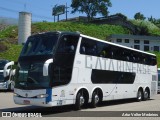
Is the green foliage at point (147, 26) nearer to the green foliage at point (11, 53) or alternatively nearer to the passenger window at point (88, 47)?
the green foliage at point (11, 53)

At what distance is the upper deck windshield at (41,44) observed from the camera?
16.1 metres

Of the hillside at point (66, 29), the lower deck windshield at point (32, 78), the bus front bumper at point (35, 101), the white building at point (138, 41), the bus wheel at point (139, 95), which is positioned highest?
the hillside at point (66, 29)

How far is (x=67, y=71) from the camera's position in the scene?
1661cm

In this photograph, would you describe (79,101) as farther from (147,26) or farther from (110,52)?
(147,26)

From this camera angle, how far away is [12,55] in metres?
52.5

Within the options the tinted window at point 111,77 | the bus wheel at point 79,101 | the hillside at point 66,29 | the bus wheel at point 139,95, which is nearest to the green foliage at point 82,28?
the hillside at point 66,29

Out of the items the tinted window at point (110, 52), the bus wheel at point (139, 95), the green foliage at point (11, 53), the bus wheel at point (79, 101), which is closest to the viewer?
the bus wheel at point (79, 101)

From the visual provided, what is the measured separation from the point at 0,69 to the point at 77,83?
18156mm

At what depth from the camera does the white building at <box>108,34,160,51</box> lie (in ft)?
234

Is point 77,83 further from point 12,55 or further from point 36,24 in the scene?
point 36,24

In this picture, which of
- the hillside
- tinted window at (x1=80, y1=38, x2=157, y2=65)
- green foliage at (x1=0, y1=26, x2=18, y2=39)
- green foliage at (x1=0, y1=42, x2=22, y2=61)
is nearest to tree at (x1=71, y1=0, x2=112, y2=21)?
the hillside

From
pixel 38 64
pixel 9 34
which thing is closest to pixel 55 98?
pixel 38 64

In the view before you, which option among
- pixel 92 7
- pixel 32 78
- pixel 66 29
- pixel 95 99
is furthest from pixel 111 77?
pixel 92 7

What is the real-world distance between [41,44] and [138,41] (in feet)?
195
